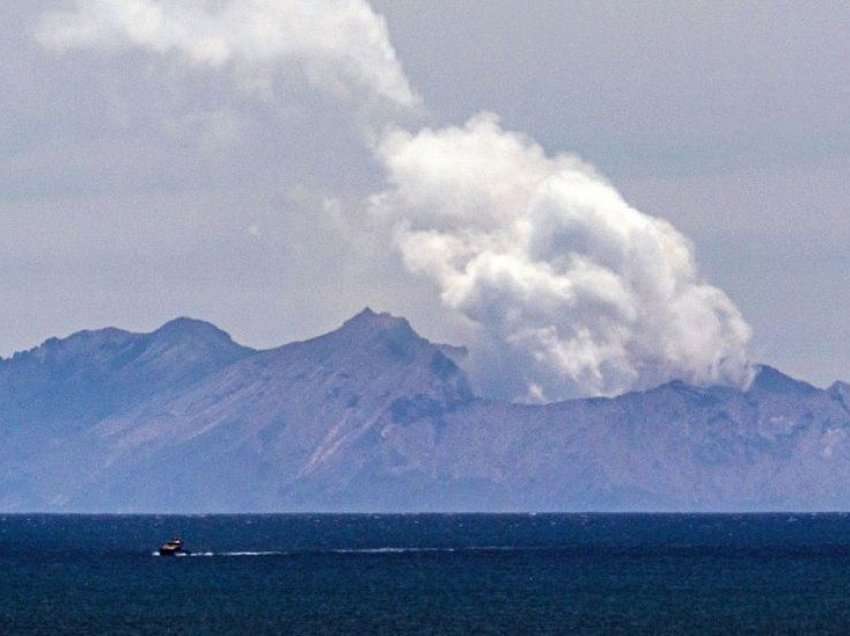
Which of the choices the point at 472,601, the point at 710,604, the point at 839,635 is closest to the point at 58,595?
the point at 472,601

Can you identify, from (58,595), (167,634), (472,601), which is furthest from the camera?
(58,595)

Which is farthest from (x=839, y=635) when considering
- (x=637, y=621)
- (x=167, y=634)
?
(x=167, y=634)

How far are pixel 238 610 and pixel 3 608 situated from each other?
2023 centimetres

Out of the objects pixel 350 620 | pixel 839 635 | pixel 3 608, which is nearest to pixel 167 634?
pixel 350 620

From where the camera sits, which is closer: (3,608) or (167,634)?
(167,634)

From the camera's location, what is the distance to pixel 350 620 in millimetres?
153625

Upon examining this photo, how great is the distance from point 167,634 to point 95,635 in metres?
4.94

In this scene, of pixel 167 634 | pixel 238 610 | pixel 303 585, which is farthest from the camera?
pixel 303 585

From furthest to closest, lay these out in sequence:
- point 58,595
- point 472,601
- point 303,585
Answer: point 303,585 → point 58,595 → point 472,601

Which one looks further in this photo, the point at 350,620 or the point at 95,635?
the point at 350,620

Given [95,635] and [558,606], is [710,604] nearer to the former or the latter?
[558,606]

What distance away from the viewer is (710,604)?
562 feet

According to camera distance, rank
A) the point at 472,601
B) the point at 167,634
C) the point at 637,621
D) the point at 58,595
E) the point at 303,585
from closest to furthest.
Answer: the point at 167,634 → the point at 637,621 → the point at 472,601 → the point at 58,595 → the point at 303,585

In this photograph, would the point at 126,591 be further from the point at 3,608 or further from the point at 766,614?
the point at 766,614
